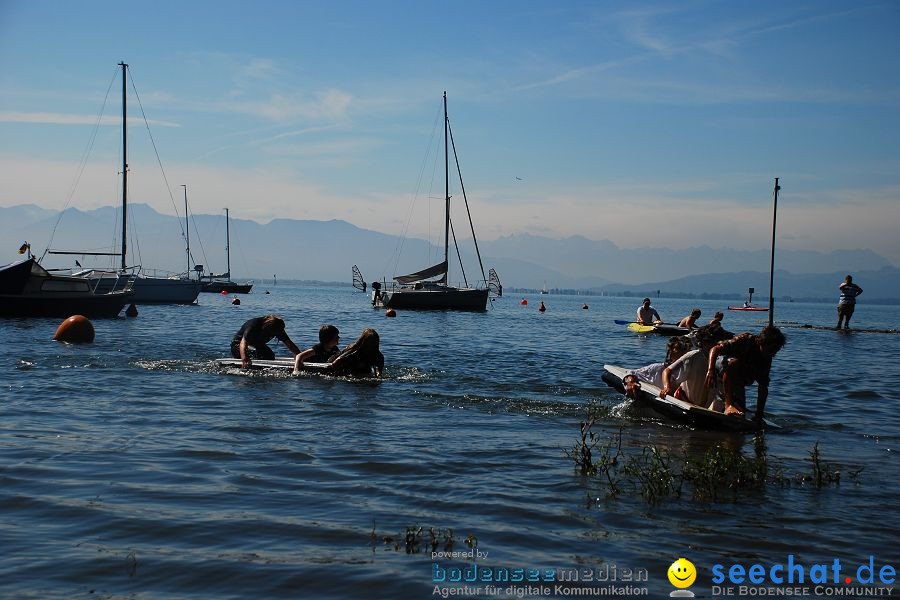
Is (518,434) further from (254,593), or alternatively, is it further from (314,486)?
(254,593)

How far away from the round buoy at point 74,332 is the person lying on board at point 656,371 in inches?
657

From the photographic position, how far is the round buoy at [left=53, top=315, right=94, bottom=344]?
23.1 m

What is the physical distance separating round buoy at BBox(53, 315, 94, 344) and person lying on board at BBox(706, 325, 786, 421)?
18.5m

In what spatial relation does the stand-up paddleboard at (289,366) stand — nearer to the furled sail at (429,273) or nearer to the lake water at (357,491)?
the lake water at (357,491)

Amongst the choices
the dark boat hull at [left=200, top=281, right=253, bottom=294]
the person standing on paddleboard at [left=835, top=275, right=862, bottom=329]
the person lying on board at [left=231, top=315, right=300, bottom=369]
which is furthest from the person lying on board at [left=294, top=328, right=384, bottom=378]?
Result: the dark boat hull at [left=200, top=281, right=253, bottom=294]

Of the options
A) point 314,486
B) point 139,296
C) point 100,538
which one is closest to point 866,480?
point 314,486

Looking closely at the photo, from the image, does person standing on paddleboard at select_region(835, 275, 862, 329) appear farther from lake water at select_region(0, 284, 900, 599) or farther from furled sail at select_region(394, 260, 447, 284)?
furled sail at select_region(394, 260, 447, 284)

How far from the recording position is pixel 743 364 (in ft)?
35.4

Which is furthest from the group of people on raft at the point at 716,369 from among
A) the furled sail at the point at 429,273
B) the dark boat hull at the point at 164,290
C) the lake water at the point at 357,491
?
the dark boat hull at the point at 164,290

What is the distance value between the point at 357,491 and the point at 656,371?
6849mm

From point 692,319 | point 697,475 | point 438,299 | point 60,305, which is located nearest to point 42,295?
point 60,305

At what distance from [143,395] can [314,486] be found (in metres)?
6.82

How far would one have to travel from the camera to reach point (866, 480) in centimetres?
877

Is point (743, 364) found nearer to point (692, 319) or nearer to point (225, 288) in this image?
point (692, 319)
